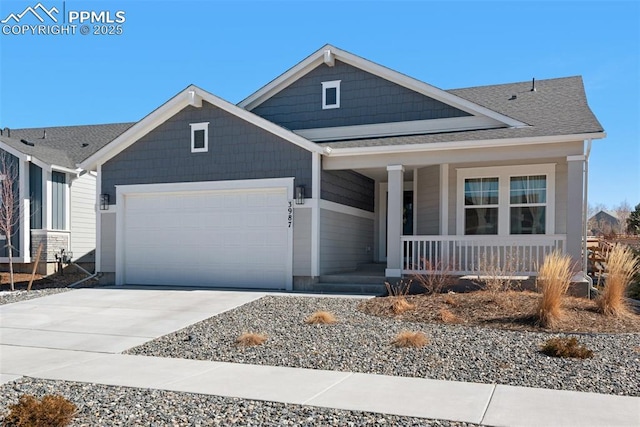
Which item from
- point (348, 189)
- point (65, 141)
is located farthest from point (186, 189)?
point (65, 141)

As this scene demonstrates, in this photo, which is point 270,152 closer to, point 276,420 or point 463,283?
point 463,283

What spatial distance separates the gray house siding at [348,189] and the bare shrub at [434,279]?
10.5 ft

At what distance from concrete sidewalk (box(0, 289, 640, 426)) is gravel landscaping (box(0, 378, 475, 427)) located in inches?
7.7

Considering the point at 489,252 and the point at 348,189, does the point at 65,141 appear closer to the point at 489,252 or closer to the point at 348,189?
the point at 348,189

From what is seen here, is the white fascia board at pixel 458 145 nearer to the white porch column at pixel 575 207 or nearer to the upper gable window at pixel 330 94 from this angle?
the white porch column at pixel 575 207

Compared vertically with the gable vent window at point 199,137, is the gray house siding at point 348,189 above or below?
below

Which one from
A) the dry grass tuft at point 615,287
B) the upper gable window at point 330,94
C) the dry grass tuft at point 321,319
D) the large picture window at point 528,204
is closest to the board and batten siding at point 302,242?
the upper gable window at point 330,94

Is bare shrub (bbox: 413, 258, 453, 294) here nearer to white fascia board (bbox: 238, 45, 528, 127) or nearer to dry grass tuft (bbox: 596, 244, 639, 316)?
dry grass tuft (bbox: 596, 244, 639, 316)

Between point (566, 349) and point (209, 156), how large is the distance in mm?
10264

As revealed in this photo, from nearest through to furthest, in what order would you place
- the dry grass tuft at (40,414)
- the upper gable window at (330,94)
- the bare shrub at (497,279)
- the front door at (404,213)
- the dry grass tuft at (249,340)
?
1. the dry grass tuft at (40,414)
2. the dry grass tuft at (249,340)
3. the bare shrub at (497,279)
4. the upper gable window at (330,94)
5. the front door at (404,213)

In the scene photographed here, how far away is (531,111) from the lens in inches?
552

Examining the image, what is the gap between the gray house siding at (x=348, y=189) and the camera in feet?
45.6

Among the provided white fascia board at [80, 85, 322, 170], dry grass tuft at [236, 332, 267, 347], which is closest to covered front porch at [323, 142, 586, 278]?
white fascia board at [80, 85, 322, 170]

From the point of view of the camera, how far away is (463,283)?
12.1 metres
